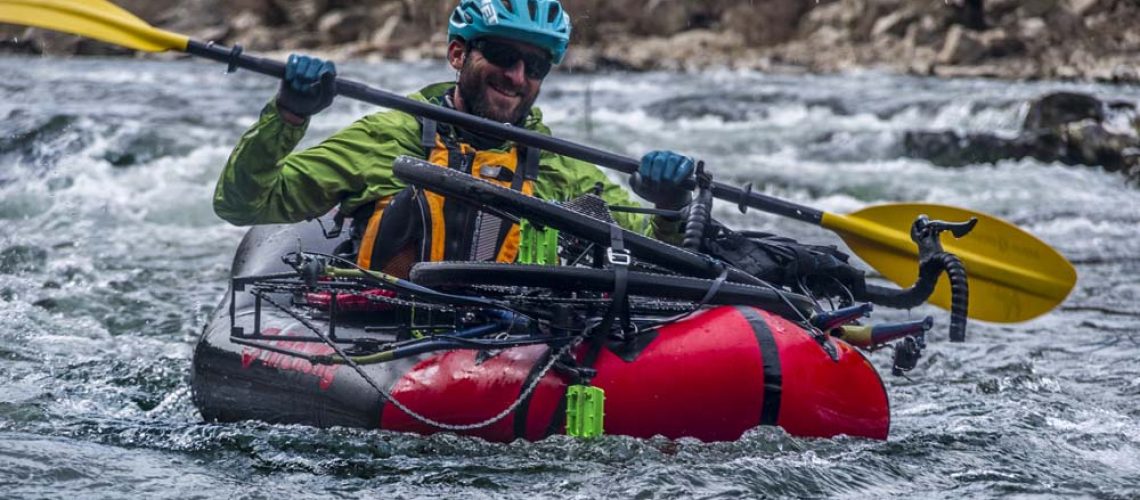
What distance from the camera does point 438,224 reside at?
3898 millimetres

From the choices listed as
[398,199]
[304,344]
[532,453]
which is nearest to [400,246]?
[398,199]

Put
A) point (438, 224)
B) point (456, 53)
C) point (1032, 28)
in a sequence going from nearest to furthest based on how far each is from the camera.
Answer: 1. point (438, 224)
2. point (456, 53)
3. point (1032, 28)

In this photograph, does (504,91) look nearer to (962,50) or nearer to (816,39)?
(962,50)

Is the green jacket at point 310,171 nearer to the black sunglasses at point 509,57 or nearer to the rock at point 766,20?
the black sunglasses at point 509,57

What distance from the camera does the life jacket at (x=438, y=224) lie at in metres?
3.90

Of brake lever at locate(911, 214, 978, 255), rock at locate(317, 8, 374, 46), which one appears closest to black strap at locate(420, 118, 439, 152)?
brake lever at locate(911, 214, 978, 255)

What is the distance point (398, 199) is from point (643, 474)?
1.07 meters

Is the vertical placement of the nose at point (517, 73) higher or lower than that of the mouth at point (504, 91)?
higher

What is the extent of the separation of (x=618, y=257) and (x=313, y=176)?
1135 mm

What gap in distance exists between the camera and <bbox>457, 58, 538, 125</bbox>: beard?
13.8ft

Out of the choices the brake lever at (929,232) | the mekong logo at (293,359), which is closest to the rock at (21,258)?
the mekong logo at (293,359)

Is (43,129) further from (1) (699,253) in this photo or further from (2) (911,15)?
(2) (911,15)

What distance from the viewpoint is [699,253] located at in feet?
12.2

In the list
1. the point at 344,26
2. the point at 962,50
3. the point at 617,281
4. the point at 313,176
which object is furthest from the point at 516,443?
the point at 344,26
